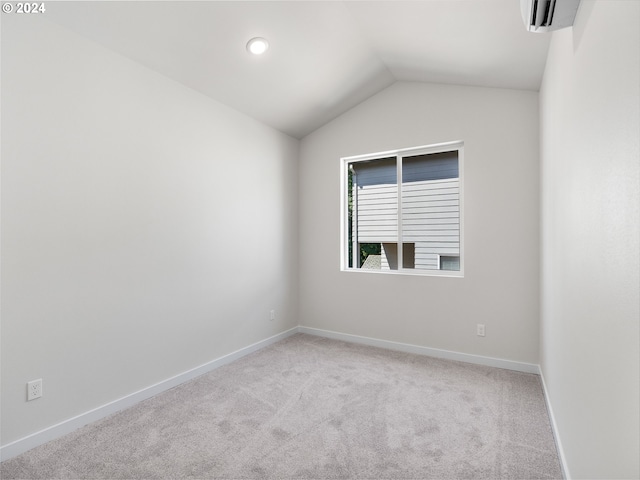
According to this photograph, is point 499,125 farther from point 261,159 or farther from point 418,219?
point 261,159

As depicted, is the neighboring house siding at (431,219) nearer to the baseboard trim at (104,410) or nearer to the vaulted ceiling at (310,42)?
the vaulted ceiling at (310,42)

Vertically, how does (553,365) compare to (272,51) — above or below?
below

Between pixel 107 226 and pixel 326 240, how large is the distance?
93.8 inches

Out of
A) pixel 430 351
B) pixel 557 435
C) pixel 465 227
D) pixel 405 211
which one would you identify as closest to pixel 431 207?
pixel 405 211

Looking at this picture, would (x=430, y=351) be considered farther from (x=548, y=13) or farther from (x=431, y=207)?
(x=548, y=13)

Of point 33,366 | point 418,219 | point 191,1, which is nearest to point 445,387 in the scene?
point 418,219

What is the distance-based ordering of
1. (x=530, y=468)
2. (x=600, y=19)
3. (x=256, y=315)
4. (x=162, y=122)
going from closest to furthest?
1. (x=600, y=19)
2. (x=530, y=468)
3. (x=162, y=122)
4. (x=256, y=315)

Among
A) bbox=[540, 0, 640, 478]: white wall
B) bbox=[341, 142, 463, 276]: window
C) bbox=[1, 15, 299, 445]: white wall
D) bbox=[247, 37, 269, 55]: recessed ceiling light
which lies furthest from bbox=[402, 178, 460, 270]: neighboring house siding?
bbox=[247, 37, 269, 55]: recessed ceiling light

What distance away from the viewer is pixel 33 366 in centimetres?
194

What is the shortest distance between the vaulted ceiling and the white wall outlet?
213 cm

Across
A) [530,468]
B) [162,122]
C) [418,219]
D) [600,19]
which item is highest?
[162,122]

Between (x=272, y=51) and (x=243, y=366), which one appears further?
(x=243, y=366)

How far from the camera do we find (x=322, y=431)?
82.3 inches

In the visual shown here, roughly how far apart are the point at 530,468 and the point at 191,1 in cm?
332
